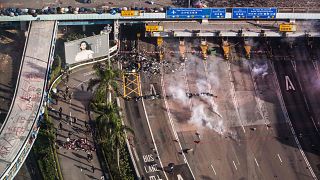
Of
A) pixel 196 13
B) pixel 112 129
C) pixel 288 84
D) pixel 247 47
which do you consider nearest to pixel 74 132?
pixel 112 129

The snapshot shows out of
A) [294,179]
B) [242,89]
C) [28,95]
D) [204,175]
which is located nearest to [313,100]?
[242,89]

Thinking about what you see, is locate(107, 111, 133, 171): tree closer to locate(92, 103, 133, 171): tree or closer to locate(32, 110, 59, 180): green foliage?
locate(92, 103, 133, 171): tree

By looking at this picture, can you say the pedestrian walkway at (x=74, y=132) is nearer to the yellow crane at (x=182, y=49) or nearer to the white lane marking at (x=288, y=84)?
the yellow crane at (x=182, y=49)

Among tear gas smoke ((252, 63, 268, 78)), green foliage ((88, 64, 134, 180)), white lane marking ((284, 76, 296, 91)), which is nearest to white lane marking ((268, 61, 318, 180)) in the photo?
tear gas smoke ((252, 63, 268, 78))

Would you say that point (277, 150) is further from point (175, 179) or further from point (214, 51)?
point (214, 51)

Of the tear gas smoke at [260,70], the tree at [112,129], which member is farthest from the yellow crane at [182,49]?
the tree at [112,129]
